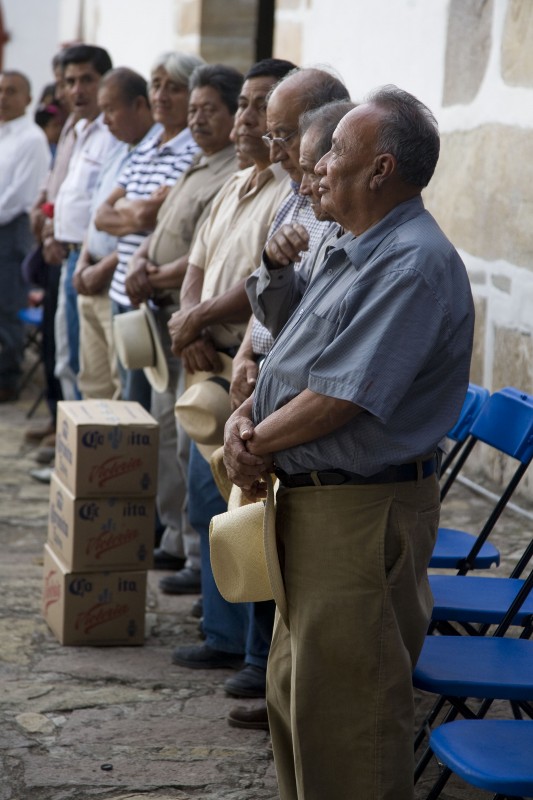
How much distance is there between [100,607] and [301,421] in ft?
6.54

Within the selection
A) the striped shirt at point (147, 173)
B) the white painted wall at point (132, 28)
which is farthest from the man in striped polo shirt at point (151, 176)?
the white painted wall at point (132, 28)

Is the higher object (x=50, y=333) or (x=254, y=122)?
(x=254, y=122)

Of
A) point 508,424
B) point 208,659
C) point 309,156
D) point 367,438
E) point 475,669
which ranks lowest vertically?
point 208,659

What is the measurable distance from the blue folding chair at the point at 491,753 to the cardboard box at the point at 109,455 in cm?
204

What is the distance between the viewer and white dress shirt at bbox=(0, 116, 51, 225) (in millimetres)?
8703

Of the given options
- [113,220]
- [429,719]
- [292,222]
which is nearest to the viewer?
[429,719]

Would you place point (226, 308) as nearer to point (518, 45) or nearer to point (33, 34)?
point (518, 45)

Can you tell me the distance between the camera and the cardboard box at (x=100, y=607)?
14.4 ft

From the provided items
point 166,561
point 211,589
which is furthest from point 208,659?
point 166,561

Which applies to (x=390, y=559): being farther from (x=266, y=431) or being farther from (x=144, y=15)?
(x=144, y=15)

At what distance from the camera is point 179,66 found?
533 centimetres

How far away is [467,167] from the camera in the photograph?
5.44 metres

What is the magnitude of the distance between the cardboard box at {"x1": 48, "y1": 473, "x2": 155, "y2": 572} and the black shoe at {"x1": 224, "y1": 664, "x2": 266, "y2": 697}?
0.67 metres

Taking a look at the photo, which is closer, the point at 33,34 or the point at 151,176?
the point at 151,176
